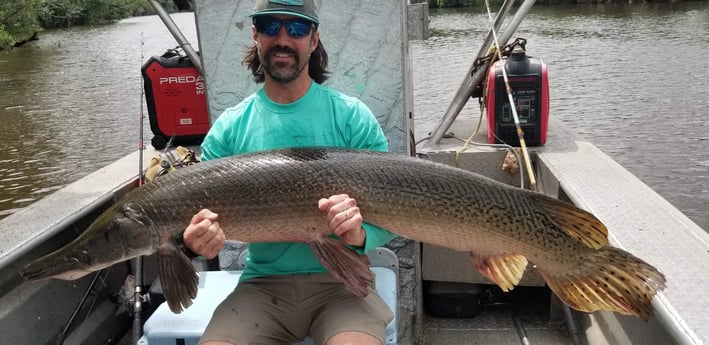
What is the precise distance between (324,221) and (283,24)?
91 centimetres

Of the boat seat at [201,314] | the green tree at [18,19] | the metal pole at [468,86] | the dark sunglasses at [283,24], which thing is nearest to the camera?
the dark sunglasses at [283,24]

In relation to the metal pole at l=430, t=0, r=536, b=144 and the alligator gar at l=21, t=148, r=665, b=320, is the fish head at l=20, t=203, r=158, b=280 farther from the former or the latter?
the metal pole at l=430, t=0, r=536, b=144

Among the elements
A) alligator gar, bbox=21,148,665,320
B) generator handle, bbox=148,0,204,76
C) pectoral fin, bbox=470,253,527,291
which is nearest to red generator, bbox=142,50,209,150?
generator handle, bbox=148,0,204,76

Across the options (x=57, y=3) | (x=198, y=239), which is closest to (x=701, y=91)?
(x=198, y=239)

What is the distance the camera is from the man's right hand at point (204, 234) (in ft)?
7.62

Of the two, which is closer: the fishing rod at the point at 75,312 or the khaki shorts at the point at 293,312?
the khaki shorts at the point at 293,312

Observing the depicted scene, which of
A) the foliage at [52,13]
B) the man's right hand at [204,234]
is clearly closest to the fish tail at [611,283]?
the man's right hand at [204,234]

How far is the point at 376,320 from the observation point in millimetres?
2533

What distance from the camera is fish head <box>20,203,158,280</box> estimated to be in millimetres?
2430

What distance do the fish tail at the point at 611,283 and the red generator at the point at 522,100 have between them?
7.24ft

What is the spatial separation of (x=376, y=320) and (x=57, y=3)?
58351 millimetres

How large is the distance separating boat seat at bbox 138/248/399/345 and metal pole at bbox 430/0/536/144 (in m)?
1.70

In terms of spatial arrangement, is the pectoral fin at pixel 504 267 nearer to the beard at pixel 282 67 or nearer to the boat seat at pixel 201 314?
the boat seat at pixel 201 314

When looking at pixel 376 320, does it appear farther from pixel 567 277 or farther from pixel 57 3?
pixel 57 3
